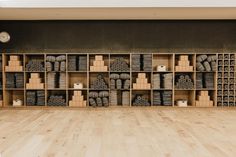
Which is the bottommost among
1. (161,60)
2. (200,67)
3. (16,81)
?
(16,81)

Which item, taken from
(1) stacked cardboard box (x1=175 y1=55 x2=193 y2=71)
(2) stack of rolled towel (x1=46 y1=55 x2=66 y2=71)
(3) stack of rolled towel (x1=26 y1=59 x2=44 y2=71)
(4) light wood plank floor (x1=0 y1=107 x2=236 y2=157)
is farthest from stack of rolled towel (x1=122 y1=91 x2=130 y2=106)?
(3) stack of rolled towel (x1=26 y1=59 x2=44 y2=71)

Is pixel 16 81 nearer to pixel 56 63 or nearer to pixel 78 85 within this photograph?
pixel 56 63

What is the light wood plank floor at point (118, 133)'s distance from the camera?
14.0 ft

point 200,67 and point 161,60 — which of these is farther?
point 161,60

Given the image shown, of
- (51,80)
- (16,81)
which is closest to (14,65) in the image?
(16,81)

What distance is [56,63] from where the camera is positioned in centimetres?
834

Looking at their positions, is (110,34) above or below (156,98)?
above

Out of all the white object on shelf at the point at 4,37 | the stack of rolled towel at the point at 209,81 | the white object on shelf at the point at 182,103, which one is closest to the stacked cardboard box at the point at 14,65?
the white object on shelf at the point at 4,37

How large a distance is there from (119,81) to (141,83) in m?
0.60

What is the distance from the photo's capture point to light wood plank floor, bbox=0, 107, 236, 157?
4.28 meters

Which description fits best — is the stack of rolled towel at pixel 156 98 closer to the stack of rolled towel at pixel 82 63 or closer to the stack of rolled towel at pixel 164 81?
the stack of rolled towel at pixel 164 81

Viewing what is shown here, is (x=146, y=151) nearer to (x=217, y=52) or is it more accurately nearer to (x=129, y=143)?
(x=129, y=143)
